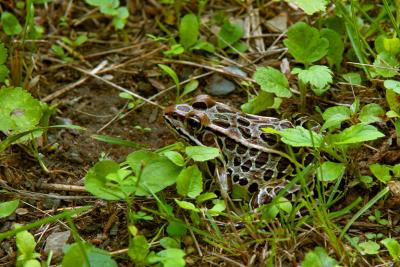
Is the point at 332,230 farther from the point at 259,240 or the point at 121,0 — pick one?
the point at 121,0

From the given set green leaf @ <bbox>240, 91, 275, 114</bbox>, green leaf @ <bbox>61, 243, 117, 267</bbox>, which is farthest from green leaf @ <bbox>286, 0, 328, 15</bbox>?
green leaf @ <bbox>61, 243, 117, 267</bbox>

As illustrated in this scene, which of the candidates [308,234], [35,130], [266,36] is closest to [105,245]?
[35,130]

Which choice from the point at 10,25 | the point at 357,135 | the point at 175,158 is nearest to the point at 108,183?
the point at 175,158

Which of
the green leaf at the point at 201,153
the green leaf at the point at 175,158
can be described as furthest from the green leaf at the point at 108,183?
the green leaf at the point at 201,153

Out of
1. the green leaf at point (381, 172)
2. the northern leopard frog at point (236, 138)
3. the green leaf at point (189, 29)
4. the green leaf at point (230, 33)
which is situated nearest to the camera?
the green leaf at point (381, 172)

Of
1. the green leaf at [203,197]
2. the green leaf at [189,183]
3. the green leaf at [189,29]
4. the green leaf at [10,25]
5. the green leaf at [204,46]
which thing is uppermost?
the green leaf at [10,25]

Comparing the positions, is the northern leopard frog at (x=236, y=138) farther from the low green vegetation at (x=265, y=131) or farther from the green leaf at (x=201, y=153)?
the green leaf at (x=201, y=153)
